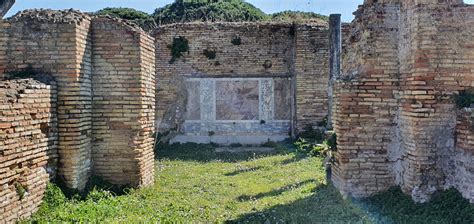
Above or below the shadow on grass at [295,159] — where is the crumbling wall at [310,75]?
above

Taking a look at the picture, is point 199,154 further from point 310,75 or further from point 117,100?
point 117,100

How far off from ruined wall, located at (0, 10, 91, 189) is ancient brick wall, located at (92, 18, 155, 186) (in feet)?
2.18

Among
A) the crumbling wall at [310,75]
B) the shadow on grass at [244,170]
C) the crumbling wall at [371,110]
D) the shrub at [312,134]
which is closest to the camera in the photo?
the crumbling wall at [371,110]

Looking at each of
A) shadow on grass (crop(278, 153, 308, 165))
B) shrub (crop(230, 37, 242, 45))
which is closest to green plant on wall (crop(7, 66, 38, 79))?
shadow on grass (crop(278, 153, 308, 165))

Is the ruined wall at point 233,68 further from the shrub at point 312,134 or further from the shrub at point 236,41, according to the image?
the shrub at point 312,134

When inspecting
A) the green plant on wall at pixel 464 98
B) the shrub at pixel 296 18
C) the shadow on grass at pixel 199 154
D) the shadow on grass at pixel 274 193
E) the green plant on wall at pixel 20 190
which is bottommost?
the shadow on grass at pixel 274 193

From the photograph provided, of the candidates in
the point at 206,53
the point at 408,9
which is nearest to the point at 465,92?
the point at 408,9

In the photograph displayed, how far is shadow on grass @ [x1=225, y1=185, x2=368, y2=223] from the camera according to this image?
20.5 ft

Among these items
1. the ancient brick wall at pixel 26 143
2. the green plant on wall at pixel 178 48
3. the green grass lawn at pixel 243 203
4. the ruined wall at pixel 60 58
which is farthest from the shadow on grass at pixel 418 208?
the green plant on wall at pixel 178 48

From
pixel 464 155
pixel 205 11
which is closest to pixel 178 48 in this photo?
pixel 464 155

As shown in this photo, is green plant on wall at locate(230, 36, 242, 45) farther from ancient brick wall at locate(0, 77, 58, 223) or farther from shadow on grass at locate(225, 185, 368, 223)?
ancient brick wall at locate(0, 77, 58, 223)

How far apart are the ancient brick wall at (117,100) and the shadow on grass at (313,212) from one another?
249 centimetres

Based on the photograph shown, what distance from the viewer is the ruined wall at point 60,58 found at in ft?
23.4

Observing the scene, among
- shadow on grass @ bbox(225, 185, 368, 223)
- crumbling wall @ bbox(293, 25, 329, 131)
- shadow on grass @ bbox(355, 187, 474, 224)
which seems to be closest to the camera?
shadow on grass @ bbox(355, 187, 474, 224)
